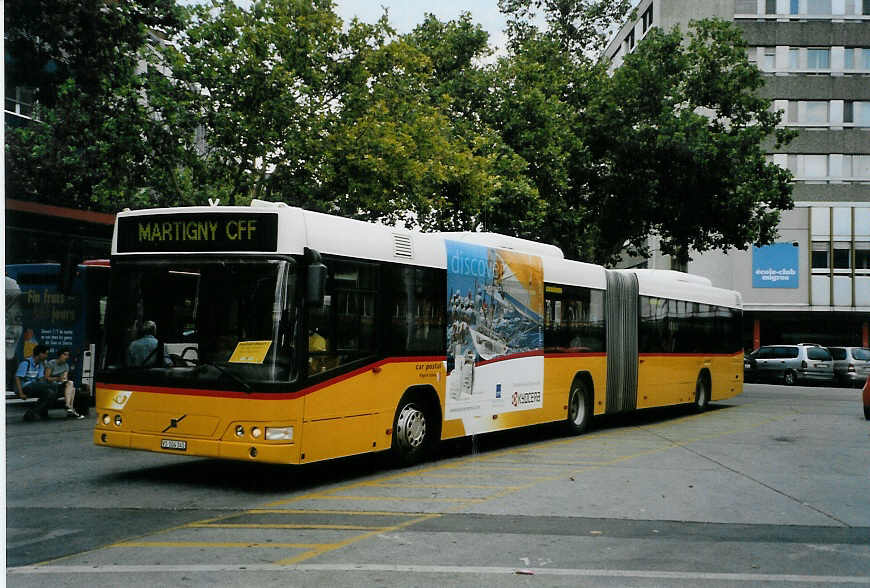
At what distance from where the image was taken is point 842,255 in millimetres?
50562

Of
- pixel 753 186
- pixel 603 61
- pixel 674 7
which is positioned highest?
pixel 674 7

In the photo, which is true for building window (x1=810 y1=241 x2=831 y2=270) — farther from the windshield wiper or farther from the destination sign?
the windshield wiper

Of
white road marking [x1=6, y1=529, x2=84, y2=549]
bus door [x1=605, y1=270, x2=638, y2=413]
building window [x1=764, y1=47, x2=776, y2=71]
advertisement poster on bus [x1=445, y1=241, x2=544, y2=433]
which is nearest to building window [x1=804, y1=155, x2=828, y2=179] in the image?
building window [x1=764, y1=47, x2=776, y2=71]

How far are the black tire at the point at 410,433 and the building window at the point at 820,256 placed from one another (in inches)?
1695

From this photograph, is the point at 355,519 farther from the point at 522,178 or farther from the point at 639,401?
the point at 522,178

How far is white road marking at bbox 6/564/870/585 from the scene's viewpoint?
20.8ft

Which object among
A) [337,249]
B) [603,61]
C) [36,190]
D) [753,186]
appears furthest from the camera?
[603,61]

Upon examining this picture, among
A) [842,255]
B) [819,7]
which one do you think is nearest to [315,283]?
[842,255]

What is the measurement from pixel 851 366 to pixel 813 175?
1843cm

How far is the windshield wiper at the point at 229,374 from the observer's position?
9.43 meters

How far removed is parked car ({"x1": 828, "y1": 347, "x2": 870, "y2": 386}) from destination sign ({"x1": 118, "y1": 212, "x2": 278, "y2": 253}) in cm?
3103

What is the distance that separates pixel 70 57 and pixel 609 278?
9.65 metres

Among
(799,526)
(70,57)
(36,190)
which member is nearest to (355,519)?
(799,526)

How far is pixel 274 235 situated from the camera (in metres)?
9.66
